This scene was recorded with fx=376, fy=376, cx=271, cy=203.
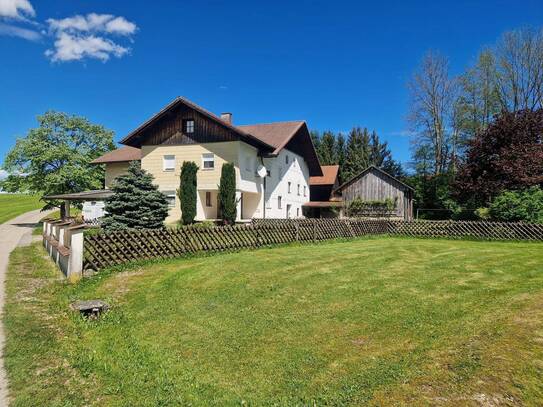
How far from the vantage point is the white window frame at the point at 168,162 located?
28906 millimetres

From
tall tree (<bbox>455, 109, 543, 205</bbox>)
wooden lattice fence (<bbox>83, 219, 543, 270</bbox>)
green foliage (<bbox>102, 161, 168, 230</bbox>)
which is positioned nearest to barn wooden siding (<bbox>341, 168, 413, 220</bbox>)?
tall tree (<bbox>455, 109, 543, 205</bbox>)

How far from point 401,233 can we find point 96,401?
816 inches

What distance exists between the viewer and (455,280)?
8148mm

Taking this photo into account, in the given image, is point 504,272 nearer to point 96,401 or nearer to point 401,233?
point 96,401

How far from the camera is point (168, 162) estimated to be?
29047mm

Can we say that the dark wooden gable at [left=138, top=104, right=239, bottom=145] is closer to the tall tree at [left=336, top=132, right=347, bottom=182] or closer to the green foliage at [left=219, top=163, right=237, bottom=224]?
the green foliage at [left=219, top=163, right=237, bottom=224]

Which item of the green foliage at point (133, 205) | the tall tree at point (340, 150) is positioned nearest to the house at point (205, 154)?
the green foliage at point (133, 205)

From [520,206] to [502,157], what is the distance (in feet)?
17.4

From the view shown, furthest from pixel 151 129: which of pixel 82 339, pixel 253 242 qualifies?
pixel 82 339

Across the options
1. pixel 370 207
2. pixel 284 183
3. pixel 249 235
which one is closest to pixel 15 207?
pixel 284 183

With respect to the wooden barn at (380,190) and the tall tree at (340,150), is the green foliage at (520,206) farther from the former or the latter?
the tall tree at (340,150)

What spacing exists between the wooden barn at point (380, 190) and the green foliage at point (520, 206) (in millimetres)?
11877

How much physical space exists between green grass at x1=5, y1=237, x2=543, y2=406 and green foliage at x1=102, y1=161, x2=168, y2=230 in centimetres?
740

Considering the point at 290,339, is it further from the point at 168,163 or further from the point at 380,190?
the point at 380,190
